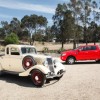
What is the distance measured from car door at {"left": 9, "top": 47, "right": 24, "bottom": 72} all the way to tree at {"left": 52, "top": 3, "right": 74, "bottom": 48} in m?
Result: 44.4

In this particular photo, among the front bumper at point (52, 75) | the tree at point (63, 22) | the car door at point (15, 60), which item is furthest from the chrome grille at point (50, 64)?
the tree at point (63, 22)

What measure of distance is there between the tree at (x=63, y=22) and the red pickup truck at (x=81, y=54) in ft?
115

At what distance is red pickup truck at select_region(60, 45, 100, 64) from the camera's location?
75.2 ft

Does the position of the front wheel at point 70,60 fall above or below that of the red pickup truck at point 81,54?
below

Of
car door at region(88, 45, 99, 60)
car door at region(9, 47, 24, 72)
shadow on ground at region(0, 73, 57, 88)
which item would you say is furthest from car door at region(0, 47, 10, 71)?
car door at region(88, 45, 99, 60)

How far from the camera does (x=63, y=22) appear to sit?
59.5 meters

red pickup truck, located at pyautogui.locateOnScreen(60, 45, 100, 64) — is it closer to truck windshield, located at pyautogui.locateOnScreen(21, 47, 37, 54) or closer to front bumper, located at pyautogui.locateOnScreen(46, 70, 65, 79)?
truck windshield, located at pyautogui.locateOnScreen(21, 47, 37, 54)

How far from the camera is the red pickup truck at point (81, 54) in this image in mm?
22922

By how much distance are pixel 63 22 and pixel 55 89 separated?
4844 cm

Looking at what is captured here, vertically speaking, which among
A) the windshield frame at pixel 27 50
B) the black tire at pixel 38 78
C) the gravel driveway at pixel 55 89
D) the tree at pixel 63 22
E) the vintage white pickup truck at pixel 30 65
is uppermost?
the tree at pixel 63 22

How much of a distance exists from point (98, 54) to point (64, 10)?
36.4 metres

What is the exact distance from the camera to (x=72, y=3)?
58.4 metres

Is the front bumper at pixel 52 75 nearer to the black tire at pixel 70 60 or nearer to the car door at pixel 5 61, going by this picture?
the car door at pixel 5 61

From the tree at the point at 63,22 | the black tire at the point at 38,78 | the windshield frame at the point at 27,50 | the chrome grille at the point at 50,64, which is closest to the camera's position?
the black tire at the point at 38,78
